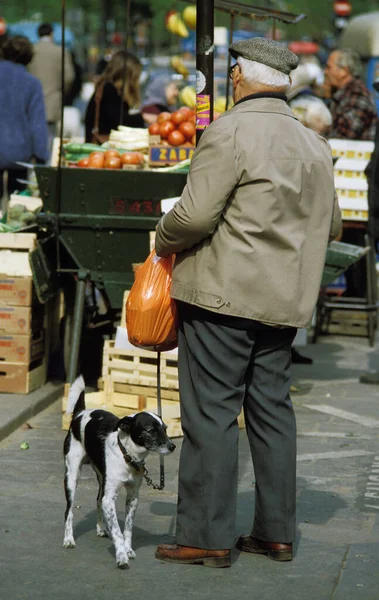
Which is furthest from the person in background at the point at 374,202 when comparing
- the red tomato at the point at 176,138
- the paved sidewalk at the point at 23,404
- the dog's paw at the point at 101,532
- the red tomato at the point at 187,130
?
the dog's paw at the point at 101,532

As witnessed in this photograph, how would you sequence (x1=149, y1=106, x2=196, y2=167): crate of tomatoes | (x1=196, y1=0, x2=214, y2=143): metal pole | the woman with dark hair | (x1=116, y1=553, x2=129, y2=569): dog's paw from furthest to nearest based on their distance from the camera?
the woman with dark hair
(x1=149, y1=106, x2=196, y2=167): crate of tomatoes
(x1=196, y1=0, x2=214, y2=143): metal pole
(x1=116, y1=553, x2=129, y2=569): dog's paw

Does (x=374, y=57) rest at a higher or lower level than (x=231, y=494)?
higher

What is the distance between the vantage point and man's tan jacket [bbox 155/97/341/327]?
14.4 feet

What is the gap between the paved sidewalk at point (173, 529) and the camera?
445 cm

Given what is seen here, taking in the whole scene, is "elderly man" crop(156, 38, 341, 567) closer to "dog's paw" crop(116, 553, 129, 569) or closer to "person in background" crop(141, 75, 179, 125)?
"dog's paw" crop(116, 553, 129, 569)

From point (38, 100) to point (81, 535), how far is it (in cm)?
759

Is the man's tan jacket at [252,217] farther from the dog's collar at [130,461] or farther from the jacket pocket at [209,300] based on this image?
the dog's collar at [130,461]

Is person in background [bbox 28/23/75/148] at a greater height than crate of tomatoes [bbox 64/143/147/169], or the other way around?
person in background [bbox 28/23/75/148]

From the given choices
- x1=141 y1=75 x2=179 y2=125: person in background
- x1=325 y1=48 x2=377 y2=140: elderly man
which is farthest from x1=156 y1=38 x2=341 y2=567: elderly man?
x1=141 y1=75 x2=179 y2=125: person in background

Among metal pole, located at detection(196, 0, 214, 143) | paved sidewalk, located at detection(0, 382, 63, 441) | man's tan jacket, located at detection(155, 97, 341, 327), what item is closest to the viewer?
man's tan jacket, located at detection(155, 97, 341, 327)

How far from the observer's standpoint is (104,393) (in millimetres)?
7496

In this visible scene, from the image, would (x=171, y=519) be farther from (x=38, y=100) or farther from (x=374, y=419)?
(x=38, y=100)

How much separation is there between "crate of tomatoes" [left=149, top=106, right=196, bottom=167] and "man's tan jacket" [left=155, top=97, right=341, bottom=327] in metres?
3.92

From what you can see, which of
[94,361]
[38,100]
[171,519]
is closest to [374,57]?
[38,100]
